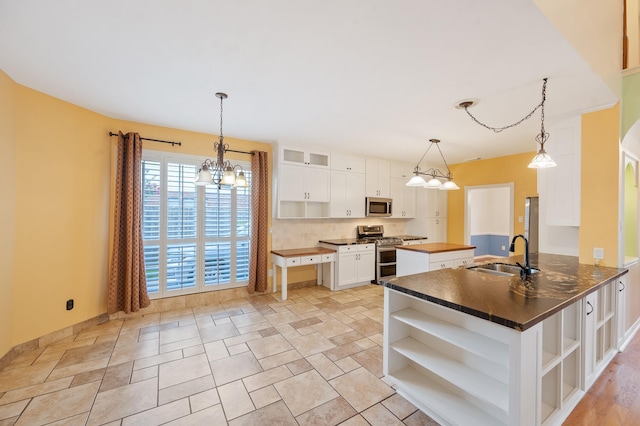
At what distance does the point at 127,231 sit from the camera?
3.39m

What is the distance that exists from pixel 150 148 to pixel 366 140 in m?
3.23

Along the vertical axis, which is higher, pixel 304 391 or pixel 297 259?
pixel 297 259

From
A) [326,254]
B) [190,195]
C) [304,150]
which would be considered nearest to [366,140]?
[304,150]

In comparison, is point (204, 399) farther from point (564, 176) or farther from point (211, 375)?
point (564, 176)

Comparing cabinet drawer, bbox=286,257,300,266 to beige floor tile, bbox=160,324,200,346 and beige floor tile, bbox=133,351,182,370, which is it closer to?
beige floor tile, bbox=160,324,200,346

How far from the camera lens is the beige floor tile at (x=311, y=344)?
8.95 ft

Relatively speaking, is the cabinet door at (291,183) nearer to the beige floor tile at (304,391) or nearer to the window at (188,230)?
the window at (188,230)

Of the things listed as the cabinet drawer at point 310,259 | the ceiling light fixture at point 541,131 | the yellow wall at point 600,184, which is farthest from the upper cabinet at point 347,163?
the yellow wall at point 600,184

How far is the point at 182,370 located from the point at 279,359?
0.87 metres

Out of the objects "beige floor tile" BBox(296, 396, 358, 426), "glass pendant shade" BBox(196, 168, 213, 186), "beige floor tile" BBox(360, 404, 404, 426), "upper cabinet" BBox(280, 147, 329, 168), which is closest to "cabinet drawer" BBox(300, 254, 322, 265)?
"upper cabinet" BBox(280, 147, 329, 168)

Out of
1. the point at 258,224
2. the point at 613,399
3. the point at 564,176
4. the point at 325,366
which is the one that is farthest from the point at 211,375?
the point at 564,176

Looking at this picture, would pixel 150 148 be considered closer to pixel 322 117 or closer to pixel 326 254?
pixel 322 117

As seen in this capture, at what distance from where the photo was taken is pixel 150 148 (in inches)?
146

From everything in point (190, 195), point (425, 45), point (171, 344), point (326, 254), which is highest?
point (425, 45)
